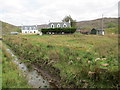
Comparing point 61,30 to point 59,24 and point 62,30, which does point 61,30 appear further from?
point 59,24

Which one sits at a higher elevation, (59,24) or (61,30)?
(59,24)

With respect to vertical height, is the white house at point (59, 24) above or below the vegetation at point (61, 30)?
above

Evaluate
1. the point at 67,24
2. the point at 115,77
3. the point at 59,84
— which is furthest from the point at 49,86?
the point at 67,24

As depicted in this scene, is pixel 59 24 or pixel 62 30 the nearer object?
pixel 62 30

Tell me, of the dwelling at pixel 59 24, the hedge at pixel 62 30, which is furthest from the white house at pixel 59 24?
the hedge at pixel 62 30

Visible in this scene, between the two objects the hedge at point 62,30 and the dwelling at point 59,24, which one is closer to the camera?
the hedge at point 62,30

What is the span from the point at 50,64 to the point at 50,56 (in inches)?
41.3

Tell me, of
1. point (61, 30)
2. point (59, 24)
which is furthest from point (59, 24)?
point (61, 30)

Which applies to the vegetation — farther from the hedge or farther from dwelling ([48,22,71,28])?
dwelling ([48,22,71,28])

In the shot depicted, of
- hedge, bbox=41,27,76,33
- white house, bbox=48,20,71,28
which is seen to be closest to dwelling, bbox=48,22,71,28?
white house, bbox=48,20,71,28

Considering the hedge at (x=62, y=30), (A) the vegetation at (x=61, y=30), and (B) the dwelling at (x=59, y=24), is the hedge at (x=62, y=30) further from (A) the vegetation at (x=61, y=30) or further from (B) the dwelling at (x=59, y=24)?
(B) the dwelling at (x=59, y=24)

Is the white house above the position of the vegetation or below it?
above

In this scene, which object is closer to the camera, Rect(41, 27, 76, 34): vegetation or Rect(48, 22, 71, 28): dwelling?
Rect(41, 27, 76, 34): vegetation

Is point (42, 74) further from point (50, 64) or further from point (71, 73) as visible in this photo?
point (71, 73)
